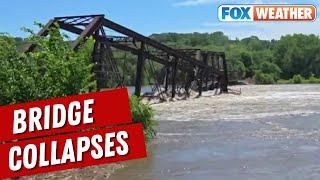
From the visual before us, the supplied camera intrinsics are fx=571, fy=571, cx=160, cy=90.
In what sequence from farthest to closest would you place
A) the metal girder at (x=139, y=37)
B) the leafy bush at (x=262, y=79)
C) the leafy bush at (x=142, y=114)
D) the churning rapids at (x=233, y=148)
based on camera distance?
the leafy bush at (x=262, y=79) → the metal girder at (x=139, y=37) → the leafy bush at (x=142, y=114) → the churning rapids at (x=233, y=148)

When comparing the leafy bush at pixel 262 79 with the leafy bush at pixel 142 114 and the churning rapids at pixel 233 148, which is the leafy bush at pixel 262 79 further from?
the leafy bush at pixel 142 114


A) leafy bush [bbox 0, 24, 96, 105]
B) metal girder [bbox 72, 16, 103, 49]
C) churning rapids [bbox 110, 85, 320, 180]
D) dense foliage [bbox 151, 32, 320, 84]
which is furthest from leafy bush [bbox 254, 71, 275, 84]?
leafy bush [bbox 0, 24, 96, 105]

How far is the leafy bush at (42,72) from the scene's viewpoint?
14477 mm

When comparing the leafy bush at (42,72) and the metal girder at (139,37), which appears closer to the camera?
the leafy bush at (42,72)

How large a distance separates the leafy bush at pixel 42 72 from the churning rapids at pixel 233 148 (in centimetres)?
349

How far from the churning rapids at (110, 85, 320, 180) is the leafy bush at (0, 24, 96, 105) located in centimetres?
349

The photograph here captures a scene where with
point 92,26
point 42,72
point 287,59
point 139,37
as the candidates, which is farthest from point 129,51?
point 287,59

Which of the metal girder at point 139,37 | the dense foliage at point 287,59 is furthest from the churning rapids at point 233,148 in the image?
the dense foliage at point 287,59

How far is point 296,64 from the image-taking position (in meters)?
174

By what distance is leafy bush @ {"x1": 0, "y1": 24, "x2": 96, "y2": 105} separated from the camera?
14.5 metres

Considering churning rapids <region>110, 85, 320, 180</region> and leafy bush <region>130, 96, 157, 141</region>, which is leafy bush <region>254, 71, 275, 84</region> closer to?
churning rapids <region>110, 85, 320, 180</region>

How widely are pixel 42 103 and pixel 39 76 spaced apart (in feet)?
5.83

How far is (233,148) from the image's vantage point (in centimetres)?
2345

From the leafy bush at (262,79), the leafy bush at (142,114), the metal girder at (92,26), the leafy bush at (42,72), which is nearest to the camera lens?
the leafy bush at (42,72)
